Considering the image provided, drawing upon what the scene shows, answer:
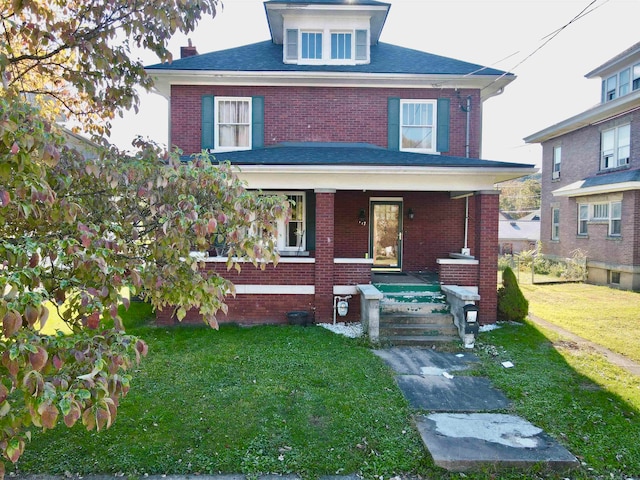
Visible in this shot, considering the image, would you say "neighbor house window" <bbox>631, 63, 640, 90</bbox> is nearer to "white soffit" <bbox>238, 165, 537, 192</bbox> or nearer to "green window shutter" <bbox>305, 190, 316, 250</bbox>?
"white soffit" <bbox>238, 165, 537, 192</bbox>

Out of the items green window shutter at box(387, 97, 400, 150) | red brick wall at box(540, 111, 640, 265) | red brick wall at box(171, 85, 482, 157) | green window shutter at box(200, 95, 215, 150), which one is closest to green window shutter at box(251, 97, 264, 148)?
red brick wall at box(171, 85, 482, 157)

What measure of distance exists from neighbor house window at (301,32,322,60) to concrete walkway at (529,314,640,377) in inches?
391

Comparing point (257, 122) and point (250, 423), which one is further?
point (257, 122)

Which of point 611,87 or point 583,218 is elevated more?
point 611,87

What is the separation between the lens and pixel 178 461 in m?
4.05

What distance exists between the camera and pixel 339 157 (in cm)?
1017

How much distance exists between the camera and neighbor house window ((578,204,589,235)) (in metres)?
19.6

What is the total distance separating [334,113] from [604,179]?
13.8m

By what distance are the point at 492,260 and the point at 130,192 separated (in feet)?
27.8

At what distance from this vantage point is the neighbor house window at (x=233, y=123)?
11945 mm

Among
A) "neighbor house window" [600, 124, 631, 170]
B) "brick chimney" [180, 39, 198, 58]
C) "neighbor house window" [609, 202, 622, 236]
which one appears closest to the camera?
"brick chimney" [180, 39, 198, 58]

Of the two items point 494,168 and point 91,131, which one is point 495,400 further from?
point 91,131

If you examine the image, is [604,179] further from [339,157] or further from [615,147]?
[339,157]

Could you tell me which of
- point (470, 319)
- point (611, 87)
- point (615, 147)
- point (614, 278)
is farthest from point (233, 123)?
point (611, 87)
